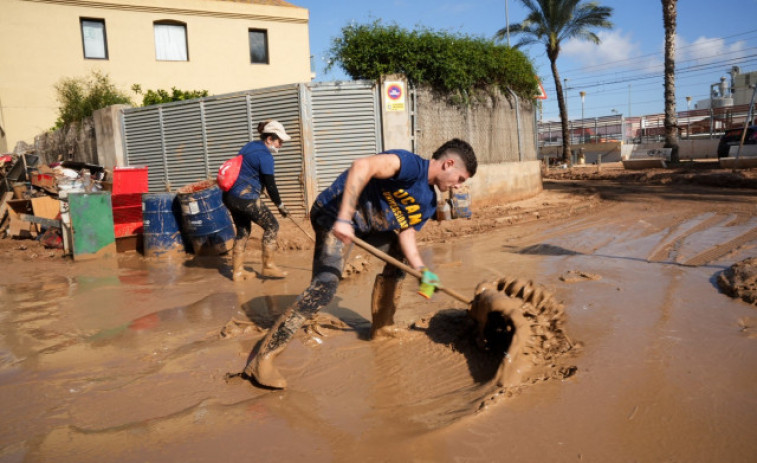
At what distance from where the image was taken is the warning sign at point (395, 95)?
9.87 m

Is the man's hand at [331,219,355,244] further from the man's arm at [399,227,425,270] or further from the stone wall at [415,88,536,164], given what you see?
the stone wall at [415,88,536,164]

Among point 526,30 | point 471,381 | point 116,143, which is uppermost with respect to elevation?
point 526,30

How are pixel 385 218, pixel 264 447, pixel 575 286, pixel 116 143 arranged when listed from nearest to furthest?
pixel 264 447 → pixel 385 218 → pixel 575 286 → pixel 116 143

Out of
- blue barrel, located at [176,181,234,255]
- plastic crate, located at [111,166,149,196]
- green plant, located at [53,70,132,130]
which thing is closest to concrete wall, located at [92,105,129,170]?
green plant, located at [53,70,132,130]

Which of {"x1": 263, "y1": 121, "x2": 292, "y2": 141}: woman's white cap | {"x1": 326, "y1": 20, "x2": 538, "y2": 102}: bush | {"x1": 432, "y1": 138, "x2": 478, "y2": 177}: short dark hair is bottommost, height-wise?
{"x1": 432, "y1": 138, "x2": 478, "y2": 177}: short dark hair

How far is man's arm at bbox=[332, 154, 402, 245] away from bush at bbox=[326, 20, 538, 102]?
7.29m

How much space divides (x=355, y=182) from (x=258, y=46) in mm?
19626

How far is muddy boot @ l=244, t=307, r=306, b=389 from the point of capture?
3064 millimetres

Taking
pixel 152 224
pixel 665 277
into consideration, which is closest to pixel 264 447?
pixel 665 277

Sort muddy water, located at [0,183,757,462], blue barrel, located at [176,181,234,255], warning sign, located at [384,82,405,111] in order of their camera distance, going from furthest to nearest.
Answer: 1. warning sign, located at [384,82,405,111]
2. blue barrel, located at [176,181,234,255]
3. muddy water, located at [0,183,757,462]

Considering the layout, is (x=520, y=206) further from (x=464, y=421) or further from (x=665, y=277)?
(x=464, y=421)

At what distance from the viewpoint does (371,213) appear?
3.37 m

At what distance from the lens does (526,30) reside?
2300 cm

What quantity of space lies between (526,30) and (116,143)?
17.8 meters
